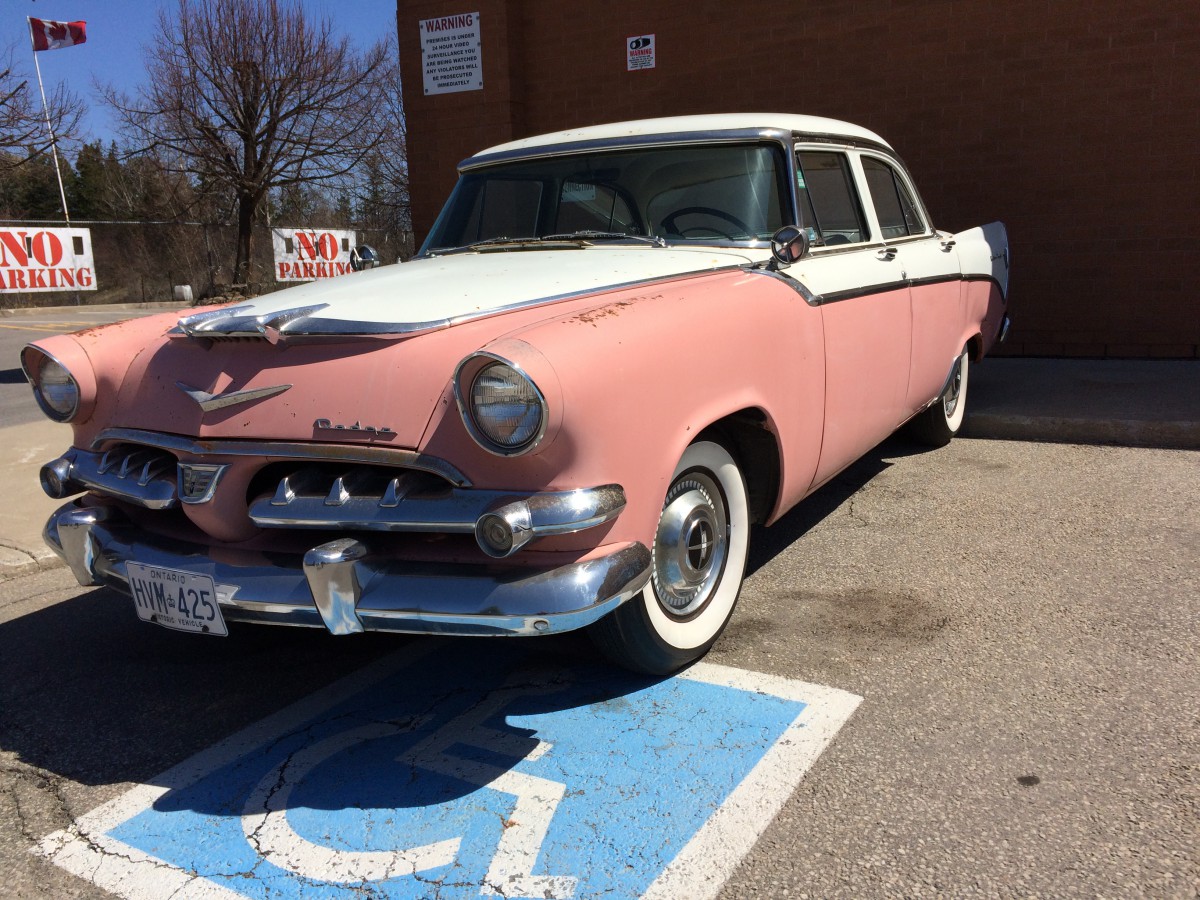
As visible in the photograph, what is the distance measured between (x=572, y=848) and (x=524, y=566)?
65cm

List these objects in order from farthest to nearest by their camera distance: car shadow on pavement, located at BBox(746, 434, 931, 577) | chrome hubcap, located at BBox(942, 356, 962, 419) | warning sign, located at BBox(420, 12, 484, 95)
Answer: warning sign, located at BBox(420, 12, 484, 95)
chrome hubcap, located at BBox(942, 356, 962, 419)
car shadow on pavement, located at BBox(746, 434, 931, 577)

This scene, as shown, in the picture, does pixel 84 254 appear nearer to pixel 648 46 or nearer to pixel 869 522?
pixel 648 46

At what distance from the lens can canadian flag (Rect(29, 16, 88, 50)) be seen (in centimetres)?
2867

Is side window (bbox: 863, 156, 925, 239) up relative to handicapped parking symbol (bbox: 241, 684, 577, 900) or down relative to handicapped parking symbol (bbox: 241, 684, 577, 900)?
up

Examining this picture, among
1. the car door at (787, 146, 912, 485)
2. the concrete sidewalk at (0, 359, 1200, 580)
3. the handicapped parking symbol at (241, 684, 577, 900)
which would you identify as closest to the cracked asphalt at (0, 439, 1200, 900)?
the handicapped parking symbol at (241, 684, 577, 900)

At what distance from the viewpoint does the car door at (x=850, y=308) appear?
3.50m

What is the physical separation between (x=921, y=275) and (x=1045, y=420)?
75.6 inches

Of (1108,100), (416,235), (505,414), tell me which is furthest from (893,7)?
(505,414)

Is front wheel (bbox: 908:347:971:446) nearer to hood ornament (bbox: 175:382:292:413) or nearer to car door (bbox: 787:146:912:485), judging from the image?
car door (bbox: 787:146:912:485)

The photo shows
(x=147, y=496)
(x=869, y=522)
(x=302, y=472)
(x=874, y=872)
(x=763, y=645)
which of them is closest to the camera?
(x=874, y=872)

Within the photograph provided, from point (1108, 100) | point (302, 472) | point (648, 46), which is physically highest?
point (648, 46)

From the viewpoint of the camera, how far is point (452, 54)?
33.2 ft

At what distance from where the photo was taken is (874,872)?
78.4 inches

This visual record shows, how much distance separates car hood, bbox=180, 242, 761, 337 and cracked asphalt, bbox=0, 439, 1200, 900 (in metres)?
1.19
